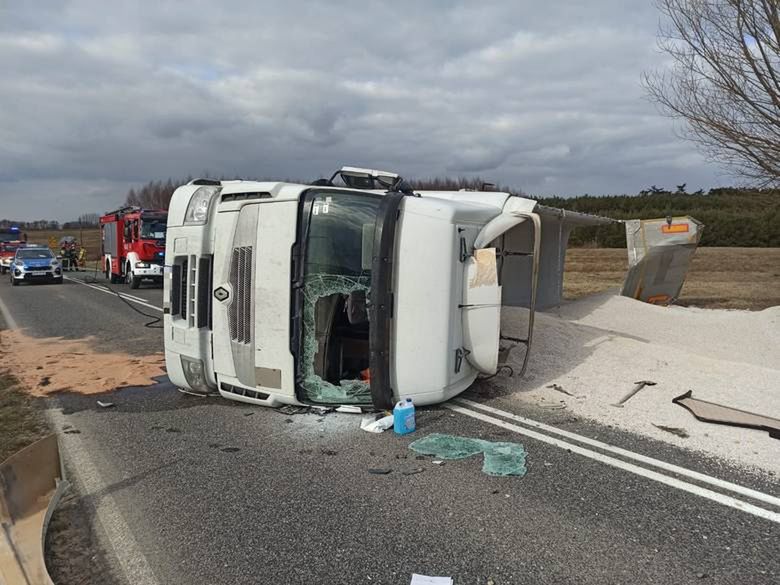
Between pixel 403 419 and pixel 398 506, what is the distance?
120 centimetres

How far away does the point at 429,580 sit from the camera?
8.88ft

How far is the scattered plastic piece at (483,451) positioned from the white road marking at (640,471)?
0.31 metres

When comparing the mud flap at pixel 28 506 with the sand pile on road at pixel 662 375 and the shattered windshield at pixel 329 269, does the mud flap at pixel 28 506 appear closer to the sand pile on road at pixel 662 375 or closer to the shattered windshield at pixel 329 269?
the shattered windshield at pixel 329 269

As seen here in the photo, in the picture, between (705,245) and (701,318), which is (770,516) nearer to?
(701,318)

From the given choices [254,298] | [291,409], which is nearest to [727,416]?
[291,409]

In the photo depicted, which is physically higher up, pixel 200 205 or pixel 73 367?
pixel 200 205

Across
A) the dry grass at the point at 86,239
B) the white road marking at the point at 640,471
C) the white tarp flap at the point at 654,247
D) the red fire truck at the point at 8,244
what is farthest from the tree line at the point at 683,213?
the dry grass at the point at 86,239

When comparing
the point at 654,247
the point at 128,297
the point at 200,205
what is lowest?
the point at 128,297

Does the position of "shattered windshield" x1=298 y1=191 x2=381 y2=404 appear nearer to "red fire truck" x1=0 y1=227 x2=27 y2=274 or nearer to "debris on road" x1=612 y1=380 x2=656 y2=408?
"debris on road" x1=612 y1=380 x2=656 y2=408

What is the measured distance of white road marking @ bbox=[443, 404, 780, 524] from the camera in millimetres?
3342

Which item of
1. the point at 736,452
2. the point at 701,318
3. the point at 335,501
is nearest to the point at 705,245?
the point at 701,318

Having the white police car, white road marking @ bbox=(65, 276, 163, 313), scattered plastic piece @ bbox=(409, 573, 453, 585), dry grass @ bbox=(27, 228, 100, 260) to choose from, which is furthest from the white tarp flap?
dry grass @ bbox=(27, 228, 100, 260)

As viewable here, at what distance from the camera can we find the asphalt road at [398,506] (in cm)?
283

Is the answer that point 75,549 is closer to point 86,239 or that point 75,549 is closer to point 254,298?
point 254,298
